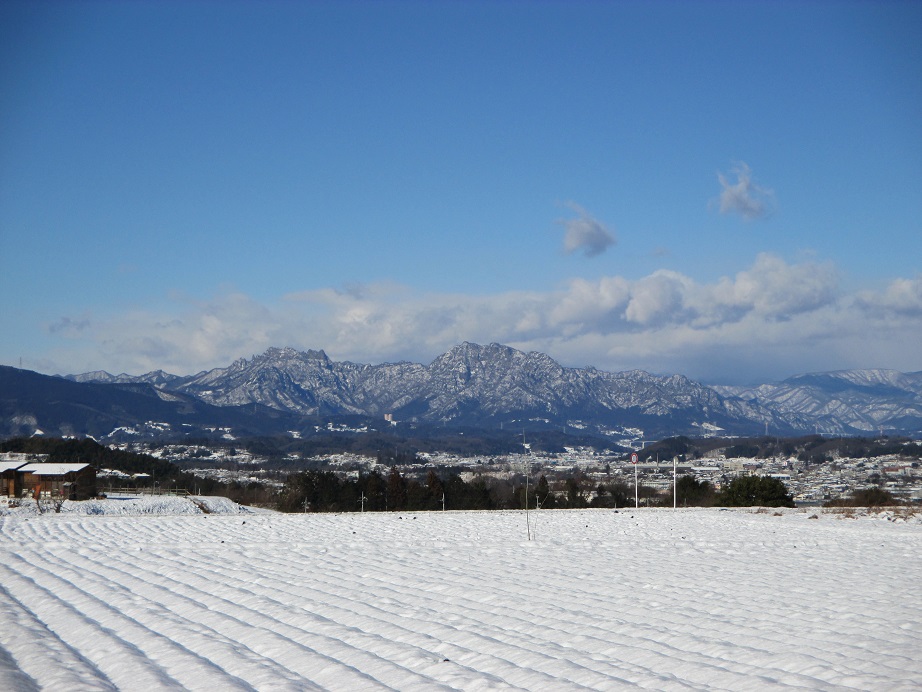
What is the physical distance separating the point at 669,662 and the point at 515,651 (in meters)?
1.84

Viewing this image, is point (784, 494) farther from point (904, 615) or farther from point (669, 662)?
point (669, 662)

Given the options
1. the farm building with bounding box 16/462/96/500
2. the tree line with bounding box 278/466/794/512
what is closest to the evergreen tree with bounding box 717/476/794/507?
the tree line with bounding box 278/466/794/512

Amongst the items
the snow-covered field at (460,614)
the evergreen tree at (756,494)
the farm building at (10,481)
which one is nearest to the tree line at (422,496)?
the evergreen tree at (756,494)

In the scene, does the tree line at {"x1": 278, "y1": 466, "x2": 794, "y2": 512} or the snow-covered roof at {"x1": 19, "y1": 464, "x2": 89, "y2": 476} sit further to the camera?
the tree line at {"x1": 278, "y1": 466, "x2": 794, "y2": 512}

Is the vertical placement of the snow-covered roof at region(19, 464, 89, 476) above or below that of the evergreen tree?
above

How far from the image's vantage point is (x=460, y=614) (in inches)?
515

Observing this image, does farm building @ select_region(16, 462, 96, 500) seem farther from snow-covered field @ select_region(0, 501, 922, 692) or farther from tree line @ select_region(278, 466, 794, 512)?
snow-covered field @ select_region(0, 501, 922, 692)

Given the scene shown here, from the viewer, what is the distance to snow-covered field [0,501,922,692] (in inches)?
374

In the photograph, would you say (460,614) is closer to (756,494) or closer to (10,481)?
(756,494)

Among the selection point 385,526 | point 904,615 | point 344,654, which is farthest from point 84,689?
point 385,526

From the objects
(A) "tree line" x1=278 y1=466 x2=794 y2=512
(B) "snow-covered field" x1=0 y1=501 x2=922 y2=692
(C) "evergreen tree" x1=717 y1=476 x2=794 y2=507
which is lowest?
(A) "tree line" x1=278 y1=466 x2=794 y2=512

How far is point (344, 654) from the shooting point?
1045 cm

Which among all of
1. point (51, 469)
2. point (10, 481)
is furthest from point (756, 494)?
point (10, 481)

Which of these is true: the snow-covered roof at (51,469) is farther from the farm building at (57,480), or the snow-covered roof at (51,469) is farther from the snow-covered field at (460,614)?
the snow-covered field at (460,614)
